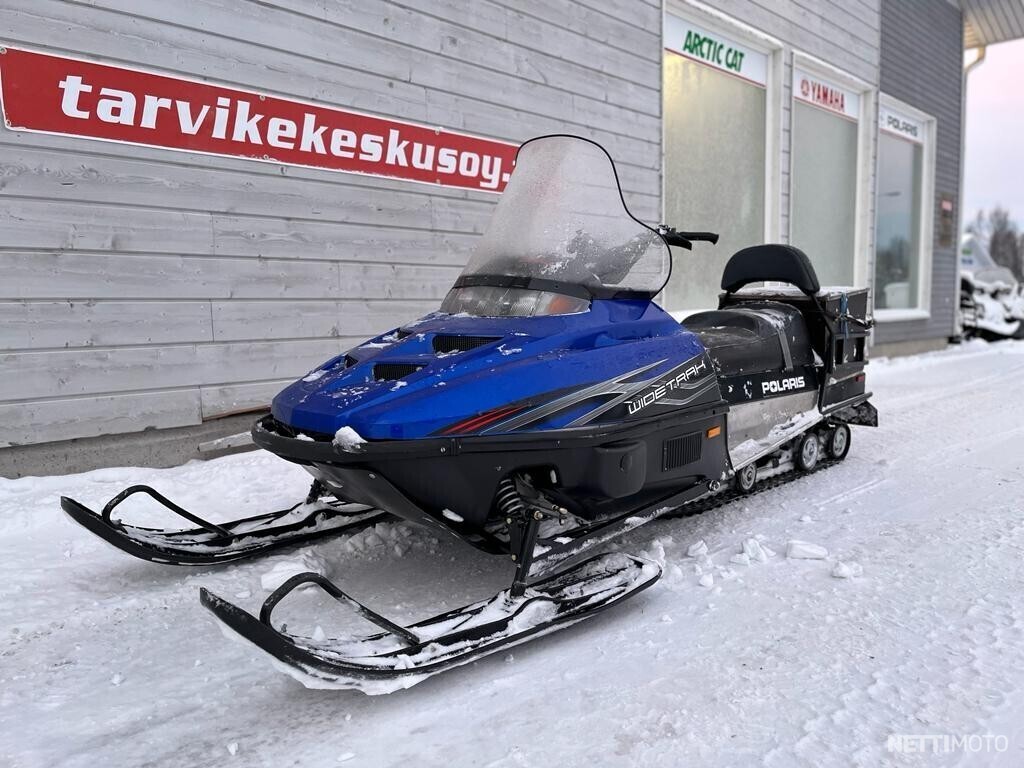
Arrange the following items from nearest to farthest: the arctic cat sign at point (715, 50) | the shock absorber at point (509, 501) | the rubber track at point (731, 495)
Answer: the shock absorber at point (509, 501)
the rubber track at point (731, 495)
the arctic cat sign at point (715, 50)

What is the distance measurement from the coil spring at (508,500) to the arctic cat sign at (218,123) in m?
2.80

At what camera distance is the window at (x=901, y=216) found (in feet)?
35.3

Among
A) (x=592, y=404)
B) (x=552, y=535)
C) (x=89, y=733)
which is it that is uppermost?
(x=592, y=404)

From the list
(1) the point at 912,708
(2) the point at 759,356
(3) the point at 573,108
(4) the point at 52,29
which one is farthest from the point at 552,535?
(3) the point at 573,108

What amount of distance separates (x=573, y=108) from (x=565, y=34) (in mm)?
570

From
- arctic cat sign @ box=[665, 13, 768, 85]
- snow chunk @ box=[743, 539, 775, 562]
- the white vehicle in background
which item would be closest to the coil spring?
snow chunk @ box=[743, 539, 775, 562]

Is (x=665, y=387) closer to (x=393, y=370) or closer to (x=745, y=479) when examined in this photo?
(x=393, y=370)

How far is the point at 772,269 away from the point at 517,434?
8.66ft

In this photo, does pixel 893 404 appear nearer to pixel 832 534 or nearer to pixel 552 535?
pixel 832 534

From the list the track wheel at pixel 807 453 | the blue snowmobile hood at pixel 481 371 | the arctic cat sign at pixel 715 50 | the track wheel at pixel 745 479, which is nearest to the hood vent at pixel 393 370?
the blue snowmobile hood at pixel 481 371

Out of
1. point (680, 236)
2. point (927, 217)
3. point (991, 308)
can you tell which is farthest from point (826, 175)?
point (680, 236)

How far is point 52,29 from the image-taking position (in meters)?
3.44

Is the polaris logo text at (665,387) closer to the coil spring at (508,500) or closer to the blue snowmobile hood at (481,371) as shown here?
the blue snowmobile hood at (481,371)

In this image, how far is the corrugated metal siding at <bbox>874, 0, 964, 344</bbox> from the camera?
34.4ft
